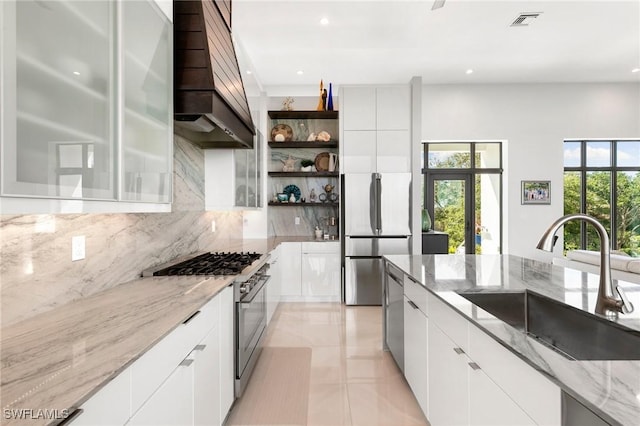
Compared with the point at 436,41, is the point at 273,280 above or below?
below

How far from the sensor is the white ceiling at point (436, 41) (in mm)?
3520

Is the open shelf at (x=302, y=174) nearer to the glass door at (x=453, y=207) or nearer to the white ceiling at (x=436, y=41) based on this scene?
the white ceiling at (x=436, y=41)

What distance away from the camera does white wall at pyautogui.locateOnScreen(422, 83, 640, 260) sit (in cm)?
585

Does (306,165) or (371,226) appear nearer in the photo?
(371,226)

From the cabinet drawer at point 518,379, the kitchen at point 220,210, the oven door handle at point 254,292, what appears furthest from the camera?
the oven door handle at point 254,292

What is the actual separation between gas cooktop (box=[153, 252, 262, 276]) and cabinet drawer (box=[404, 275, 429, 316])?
1.15m

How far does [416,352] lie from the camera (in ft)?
7.14

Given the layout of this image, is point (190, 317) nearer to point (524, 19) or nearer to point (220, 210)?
point (220, 210)

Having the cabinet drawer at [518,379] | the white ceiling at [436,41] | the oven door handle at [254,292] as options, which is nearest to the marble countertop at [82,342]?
the oven door handle at [254,292]

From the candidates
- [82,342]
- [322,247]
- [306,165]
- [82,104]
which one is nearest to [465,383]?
[82,342]

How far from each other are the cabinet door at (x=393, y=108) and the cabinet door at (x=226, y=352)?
365 centimetres

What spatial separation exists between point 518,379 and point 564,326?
2.21 feet

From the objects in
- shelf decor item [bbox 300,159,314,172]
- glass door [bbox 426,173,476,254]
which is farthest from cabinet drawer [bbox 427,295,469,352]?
glass door [bbox 426,173,476,254]

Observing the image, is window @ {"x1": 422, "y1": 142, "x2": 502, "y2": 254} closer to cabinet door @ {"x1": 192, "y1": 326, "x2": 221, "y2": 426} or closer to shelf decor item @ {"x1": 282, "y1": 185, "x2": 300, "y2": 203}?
shelf decor item @ {"x1": 282, "y1": 185, "x2": 300, "y2": 203}
